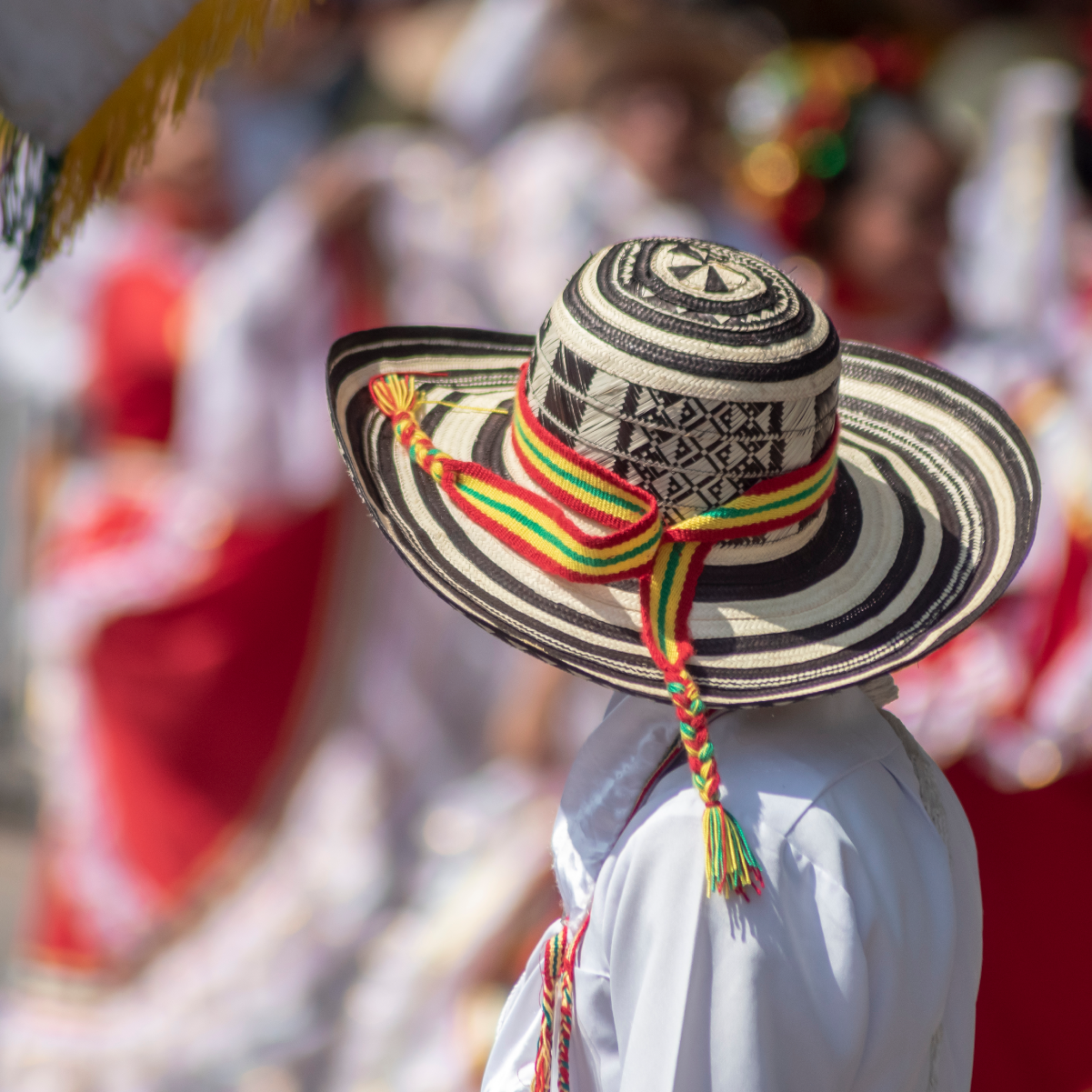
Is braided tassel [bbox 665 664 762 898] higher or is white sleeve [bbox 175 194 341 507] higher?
white sleeve [bbox 175 194 341 507]

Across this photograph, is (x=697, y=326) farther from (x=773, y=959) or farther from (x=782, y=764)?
(x=773, y=959)

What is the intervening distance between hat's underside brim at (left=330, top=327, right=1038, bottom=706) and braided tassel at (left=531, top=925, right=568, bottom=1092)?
24 centimetres

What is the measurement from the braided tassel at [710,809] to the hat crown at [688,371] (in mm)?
151

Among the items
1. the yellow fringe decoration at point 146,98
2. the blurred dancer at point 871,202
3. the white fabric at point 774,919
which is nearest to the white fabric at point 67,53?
the yellow fringe decoration at point 146,98

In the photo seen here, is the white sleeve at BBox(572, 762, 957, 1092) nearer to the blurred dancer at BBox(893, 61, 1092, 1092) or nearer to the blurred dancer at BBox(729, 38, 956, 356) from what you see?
the blurred dancer at BBox(893, 61, 1092, 1092)

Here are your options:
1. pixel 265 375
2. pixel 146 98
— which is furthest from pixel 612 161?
pixel 146 98

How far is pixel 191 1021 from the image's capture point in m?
2.84

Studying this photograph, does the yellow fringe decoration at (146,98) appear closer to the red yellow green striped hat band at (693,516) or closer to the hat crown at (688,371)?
the red yellow green striped hat band at (693,516)

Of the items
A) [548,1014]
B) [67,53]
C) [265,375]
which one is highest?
[265,375]

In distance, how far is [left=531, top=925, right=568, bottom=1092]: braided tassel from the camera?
110 centimetres

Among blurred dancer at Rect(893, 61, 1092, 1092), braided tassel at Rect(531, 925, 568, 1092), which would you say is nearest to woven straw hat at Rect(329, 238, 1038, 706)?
braided tassel at Rect(531, 925, 568, 1092)

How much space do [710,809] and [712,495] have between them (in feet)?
0.81

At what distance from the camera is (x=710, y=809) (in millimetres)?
981

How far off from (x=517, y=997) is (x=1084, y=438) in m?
1.76
